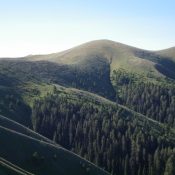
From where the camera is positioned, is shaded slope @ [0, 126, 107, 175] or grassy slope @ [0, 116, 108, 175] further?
shaded slope @ [0, 126, 107, 175]

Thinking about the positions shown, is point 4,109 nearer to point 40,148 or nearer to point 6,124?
point 6,124

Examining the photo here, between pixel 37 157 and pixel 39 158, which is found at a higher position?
pixel 37 157

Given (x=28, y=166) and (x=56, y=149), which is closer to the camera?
(x=28, y=166)

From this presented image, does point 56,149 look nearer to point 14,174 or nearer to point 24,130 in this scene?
point 24,130

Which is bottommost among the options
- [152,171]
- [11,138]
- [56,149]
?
[152,171]

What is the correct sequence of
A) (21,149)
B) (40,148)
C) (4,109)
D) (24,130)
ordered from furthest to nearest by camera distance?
(4,109) < (24,130) < (40,148) < (21,149)

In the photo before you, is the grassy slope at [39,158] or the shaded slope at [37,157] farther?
the shaded slope at [37,157]

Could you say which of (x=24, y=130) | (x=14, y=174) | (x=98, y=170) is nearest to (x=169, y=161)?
(x=98, y=170)

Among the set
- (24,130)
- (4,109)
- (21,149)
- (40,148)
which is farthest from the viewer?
(4,109)

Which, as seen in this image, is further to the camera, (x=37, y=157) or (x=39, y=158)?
(x=39, y=158)

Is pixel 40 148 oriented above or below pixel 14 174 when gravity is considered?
below
